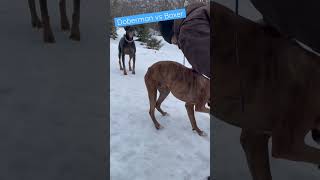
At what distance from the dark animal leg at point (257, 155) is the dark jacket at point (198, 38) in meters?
0.31

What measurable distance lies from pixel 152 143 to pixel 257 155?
2.10 metres

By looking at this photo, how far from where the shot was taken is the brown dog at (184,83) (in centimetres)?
333

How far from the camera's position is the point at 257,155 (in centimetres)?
118

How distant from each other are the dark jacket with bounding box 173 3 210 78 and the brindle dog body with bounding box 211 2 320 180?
0.20 m

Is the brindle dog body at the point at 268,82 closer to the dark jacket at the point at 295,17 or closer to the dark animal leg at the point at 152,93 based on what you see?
the dark jacket at the point at 295,17

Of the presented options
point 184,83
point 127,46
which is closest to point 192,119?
point 184,83
